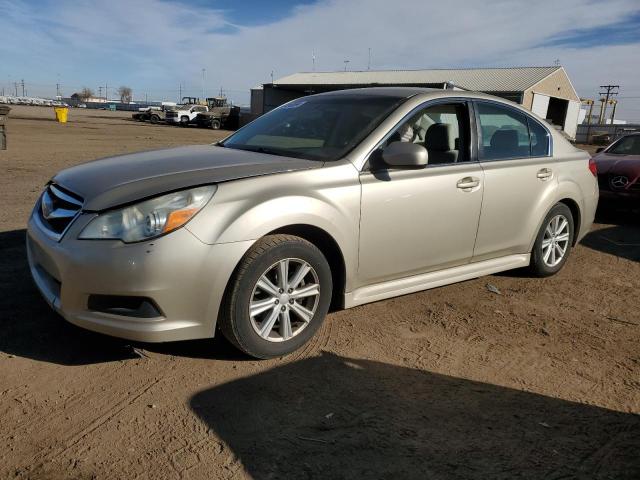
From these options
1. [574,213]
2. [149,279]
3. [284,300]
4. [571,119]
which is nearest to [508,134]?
[574,213]

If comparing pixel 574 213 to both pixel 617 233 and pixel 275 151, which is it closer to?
pixel 617 233

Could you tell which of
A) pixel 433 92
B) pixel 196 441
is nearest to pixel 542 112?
pixel 433 92

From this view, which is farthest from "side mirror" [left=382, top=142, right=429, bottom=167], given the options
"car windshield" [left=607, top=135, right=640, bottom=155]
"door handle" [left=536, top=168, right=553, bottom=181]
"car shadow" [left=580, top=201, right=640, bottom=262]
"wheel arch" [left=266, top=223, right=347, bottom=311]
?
"car windshield" [left=607, top=135, right=640, bottom=155]

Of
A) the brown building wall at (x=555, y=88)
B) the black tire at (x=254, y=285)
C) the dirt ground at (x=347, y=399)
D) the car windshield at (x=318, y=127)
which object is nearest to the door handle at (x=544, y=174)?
the dirt ground at (x=347, y=399)

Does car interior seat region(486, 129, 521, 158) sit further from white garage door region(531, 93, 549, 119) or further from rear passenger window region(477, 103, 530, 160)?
white garage door region(531, 93, 549, 119)

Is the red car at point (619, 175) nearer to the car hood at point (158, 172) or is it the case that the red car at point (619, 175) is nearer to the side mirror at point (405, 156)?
the side mirror at point (405, 156)

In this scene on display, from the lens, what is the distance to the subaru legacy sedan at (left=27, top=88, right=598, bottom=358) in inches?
116

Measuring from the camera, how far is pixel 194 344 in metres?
3.55

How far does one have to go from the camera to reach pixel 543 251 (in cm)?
511

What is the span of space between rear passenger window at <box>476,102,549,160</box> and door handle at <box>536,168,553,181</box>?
6.3 inches

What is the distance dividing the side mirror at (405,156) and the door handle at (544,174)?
168 centimetres

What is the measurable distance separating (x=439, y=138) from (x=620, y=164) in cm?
543

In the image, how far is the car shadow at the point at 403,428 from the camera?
2.42m

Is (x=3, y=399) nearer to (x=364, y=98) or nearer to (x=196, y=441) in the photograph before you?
(x=196, y=441)
